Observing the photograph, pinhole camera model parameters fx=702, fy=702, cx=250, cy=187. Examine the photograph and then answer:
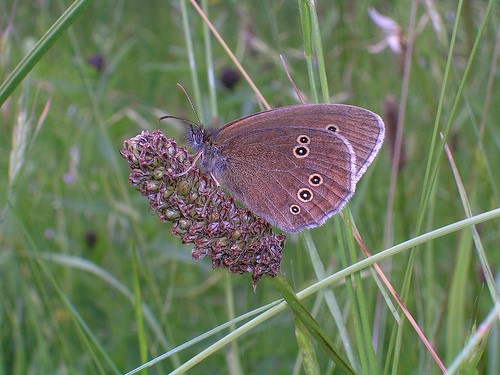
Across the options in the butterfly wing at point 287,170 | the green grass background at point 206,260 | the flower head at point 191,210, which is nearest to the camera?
the flower head at point 191,210

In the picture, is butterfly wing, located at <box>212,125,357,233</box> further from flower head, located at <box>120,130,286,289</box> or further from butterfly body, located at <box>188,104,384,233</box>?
flower head, located at <box>120,130,286,289</box>

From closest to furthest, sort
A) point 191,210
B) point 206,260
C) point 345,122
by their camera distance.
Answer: point 191,210
point 345,122
point 206,260

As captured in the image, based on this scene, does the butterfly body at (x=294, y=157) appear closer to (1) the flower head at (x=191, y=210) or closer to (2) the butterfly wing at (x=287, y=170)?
(2) the butterfly wing at (x=287, y=170)

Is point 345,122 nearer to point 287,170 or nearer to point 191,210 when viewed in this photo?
point 287,170

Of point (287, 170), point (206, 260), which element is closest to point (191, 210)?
point (287, 170)

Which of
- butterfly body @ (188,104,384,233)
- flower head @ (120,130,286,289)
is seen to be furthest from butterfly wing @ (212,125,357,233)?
flower head @ (120,130,286,289)

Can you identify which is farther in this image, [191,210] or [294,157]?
[294,157]

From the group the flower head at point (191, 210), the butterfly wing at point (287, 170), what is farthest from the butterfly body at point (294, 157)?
the flower head at point (191, 210)

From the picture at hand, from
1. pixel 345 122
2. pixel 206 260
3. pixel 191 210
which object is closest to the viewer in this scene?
pixel 191 210

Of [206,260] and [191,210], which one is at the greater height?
[191,210]
